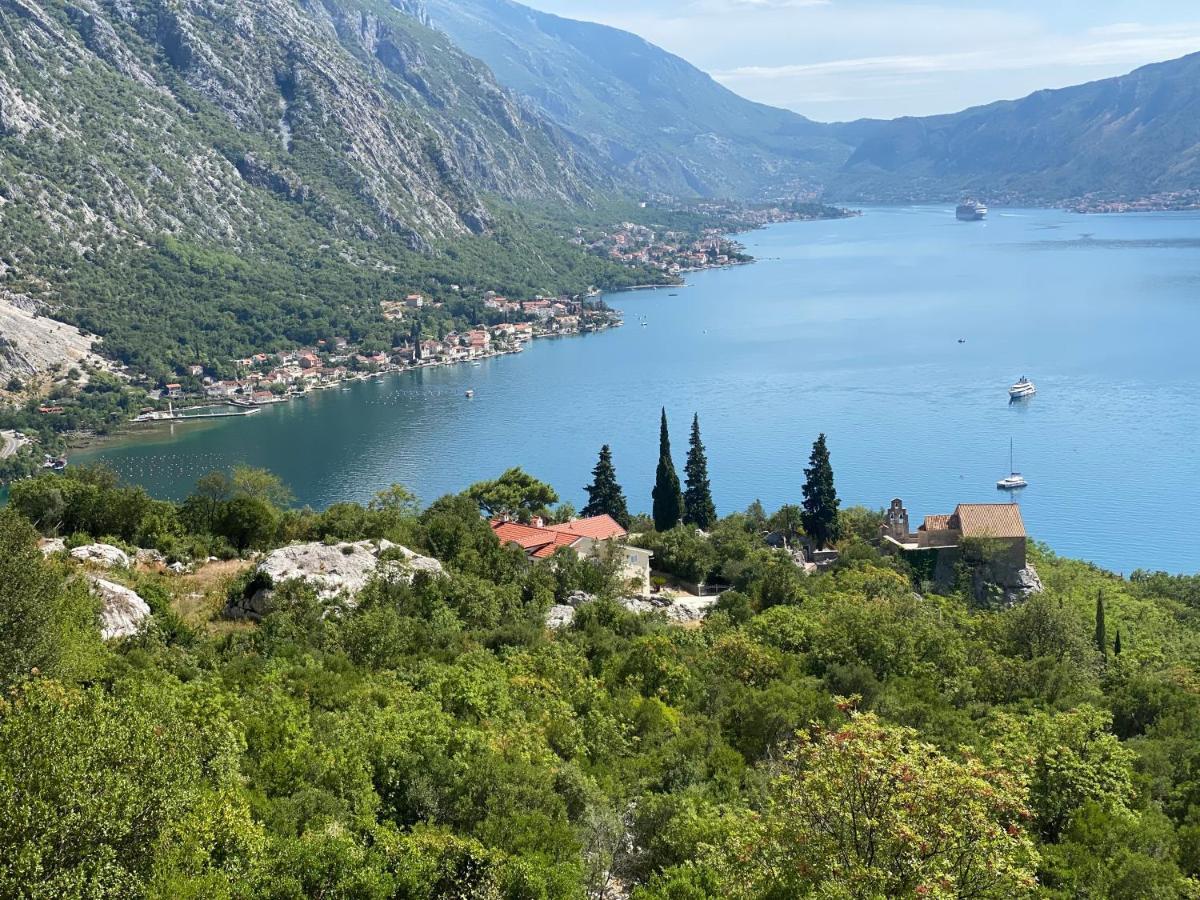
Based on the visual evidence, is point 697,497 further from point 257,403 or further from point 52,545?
point 257,403

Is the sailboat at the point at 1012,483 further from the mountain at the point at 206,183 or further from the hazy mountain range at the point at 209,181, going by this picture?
the hazy mountain range at the point at 209,181

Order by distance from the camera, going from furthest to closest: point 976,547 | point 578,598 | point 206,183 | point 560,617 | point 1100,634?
1. point 206,183
2. point 976,547
3. point 1100,634
4. point 578,598
5. point 560,617

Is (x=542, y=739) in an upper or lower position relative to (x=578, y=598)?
upper

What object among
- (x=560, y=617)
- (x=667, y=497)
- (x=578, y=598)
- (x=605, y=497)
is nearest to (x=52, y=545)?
(x=560, y=617)

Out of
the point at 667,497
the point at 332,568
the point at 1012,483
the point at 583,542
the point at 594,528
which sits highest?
the point at 332,568

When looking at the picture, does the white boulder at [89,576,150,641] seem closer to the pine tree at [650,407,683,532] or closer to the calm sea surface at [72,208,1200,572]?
the pine tree at [650,407,683,532]

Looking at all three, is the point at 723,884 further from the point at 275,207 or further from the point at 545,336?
the point at 275,207

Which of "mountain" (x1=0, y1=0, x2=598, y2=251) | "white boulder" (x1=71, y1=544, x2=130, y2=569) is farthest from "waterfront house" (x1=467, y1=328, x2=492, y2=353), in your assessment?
"white boulder" (x1=71, y1=544, x2=130, y2=569)
